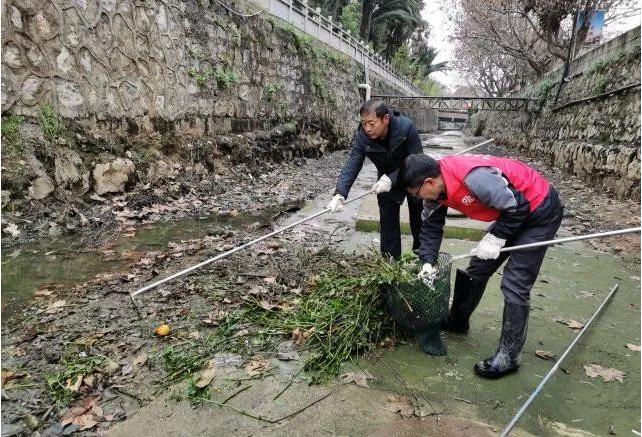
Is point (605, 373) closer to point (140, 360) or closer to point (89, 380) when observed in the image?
point (140, 360)

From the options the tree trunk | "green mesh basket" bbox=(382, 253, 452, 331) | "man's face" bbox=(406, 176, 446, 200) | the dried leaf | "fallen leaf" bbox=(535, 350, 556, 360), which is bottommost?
"fallen leaf" bbox=(535, 350, 556, 360)

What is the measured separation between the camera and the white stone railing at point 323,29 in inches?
545

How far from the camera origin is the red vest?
283cm

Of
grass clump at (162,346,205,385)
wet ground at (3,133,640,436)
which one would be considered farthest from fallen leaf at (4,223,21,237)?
grass clump at (162,346,205,385)

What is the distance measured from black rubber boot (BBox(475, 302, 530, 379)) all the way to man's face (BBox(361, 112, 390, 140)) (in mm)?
1814

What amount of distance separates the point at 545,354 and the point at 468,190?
1.50m

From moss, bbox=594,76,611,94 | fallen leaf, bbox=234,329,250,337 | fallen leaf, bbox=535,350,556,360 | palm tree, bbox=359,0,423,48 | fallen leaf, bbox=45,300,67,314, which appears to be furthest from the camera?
palm tree, bbox=359,0,423,48

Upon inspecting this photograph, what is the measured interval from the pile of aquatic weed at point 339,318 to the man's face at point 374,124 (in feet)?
3.64

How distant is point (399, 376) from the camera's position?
292 centimetres

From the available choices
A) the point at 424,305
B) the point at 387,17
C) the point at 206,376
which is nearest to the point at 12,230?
the point at 206,376

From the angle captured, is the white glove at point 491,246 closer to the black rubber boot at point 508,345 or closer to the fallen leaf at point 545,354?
the black rubber boot at point 508,345

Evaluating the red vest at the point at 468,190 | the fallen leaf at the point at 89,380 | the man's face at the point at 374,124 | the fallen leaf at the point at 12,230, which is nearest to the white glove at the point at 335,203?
the man's face at the point at 374,124

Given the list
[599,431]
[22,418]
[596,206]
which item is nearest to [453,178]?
[599,431]

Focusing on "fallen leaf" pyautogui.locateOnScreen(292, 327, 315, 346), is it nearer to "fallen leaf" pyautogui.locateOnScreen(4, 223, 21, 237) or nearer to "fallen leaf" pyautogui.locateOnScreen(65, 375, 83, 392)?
"fallen leaf" pyautogui.locateOnScreen(65, 375, 83, 392)
